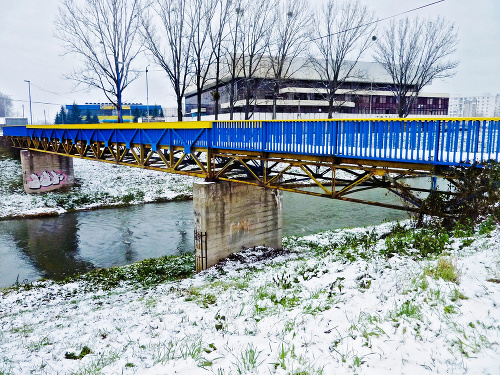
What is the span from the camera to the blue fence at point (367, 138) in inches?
313

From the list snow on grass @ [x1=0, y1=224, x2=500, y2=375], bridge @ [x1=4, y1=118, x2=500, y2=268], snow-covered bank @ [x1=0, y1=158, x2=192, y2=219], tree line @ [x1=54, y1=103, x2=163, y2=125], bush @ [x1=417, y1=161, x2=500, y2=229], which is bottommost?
snow-covered bank @ [x1=0, y1=158, x2=192, y2=219]

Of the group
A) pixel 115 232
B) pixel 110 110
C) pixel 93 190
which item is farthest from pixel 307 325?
pixel 110 110

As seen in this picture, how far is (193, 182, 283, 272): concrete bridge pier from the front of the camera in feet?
44.2

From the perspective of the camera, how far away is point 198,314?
7.15m

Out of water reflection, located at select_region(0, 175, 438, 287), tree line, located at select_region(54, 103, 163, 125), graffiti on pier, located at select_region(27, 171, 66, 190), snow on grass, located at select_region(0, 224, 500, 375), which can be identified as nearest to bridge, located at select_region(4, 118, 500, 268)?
snow on grass, located at select_region(0, 224, 500, 375)

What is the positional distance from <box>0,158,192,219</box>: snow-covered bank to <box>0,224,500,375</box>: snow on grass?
1839 cm

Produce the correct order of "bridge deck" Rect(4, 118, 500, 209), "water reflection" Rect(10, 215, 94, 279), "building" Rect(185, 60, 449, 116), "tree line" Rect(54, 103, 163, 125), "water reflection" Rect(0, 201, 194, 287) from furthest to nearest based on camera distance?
1. "tree line" Rect(54, 103, 163, 125)
2. "building" Rect(185, 60, 449, 116)
3. "water reflection" Rect(0, 201, 194, 287)
4. "water reflection" Rect(10, 215, 94, 279)
5. "bridge deck" Rect(4, 118, 500, 209)

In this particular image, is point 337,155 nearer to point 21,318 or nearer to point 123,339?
point 123,339

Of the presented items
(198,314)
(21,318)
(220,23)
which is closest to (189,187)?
(220,23)

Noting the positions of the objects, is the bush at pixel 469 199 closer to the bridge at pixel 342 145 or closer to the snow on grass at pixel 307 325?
the bridge at pixel 342 145

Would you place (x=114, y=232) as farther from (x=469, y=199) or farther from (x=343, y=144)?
(x=469, y=199)

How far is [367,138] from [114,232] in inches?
622

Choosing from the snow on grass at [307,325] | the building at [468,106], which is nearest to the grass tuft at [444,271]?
the snow on grass at [307,325]

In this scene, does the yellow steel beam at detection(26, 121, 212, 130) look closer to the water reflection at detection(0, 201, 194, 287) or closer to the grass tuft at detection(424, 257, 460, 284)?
the water reflection at detection(0, 201, 194, 287)
